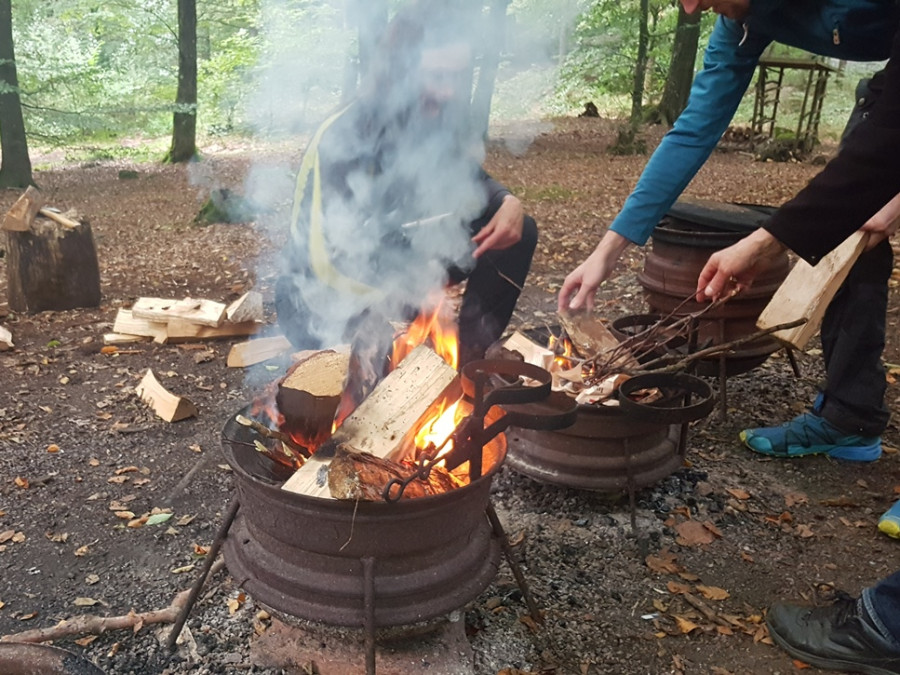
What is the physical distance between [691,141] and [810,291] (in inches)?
37.4

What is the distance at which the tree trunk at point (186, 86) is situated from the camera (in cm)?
1337

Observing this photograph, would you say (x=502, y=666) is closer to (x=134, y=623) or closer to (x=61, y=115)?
(x=134, y=623)

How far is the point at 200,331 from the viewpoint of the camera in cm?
507

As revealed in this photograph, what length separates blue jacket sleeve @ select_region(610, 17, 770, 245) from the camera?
288 cm

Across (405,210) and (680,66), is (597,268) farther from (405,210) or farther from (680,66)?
(680,66)

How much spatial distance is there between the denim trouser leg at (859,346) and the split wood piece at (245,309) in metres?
3.66

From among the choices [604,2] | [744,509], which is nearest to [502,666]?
[744,509]

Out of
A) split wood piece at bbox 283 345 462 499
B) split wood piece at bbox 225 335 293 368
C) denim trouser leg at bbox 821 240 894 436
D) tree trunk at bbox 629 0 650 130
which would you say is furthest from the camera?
tree trunk at bbox 629 0 650 130

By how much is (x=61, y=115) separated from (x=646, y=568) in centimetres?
1227

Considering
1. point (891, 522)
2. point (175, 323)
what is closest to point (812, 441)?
point (891, 522)

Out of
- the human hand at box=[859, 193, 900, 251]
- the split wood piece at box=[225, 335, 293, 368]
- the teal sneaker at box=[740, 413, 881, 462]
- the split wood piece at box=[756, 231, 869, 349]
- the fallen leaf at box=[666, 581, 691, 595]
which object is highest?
the human hand at box=[859, 193, 900, 251]

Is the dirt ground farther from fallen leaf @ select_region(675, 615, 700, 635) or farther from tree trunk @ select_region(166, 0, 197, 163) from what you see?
tree trunk @ select_region(166, 0, 197, 163)

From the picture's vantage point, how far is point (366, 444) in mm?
2248

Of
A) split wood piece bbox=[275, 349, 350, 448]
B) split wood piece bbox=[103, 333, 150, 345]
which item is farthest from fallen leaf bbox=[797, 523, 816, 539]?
split wood piece bbox=[103, 333, 150, 345]
